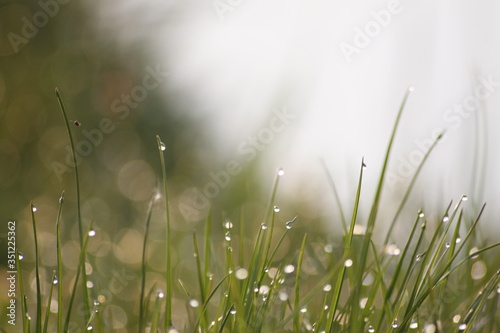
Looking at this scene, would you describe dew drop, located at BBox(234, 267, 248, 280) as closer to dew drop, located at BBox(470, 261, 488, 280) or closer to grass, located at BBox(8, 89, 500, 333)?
grass, located at BBox(8, 89, 500, 333)

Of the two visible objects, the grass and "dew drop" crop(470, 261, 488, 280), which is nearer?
the grass

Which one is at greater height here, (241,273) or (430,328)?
(241,273)

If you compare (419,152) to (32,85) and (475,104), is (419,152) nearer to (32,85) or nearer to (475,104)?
(475,104)

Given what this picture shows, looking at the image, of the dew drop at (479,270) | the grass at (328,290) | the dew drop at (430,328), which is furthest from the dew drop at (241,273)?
the dew drop at (479,270)

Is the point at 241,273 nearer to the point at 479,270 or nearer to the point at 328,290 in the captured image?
the point at 328,290

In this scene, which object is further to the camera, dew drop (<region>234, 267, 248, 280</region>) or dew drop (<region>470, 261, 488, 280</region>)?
dew drop (<region>470, 261, 488, 280</region>)

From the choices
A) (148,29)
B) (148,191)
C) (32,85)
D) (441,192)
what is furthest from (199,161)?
(441,192)

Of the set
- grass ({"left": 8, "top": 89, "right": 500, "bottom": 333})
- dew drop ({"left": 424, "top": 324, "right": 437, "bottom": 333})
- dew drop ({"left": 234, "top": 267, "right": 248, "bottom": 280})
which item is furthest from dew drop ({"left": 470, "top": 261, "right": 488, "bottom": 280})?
dew drop ({"left": 234, "top": 267, "right": 248, "bottom": 280})

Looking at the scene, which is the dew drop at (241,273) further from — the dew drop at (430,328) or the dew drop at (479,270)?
the dew drop at (479,270)

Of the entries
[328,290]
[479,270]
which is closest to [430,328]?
[328,290]

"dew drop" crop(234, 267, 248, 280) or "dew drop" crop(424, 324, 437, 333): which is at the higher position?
"dew drop" crop(234, 267, 248, 280)

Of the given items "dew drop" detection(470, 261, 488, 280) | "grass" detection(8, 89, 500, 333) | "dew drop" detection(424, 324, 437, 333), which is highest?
"grass" detection(8, 89, 500, 333)

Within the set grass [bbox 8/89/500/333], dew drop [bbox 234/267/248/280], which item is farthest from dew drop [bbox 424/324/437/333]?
dew drop [bbox 234/267/248/280]
